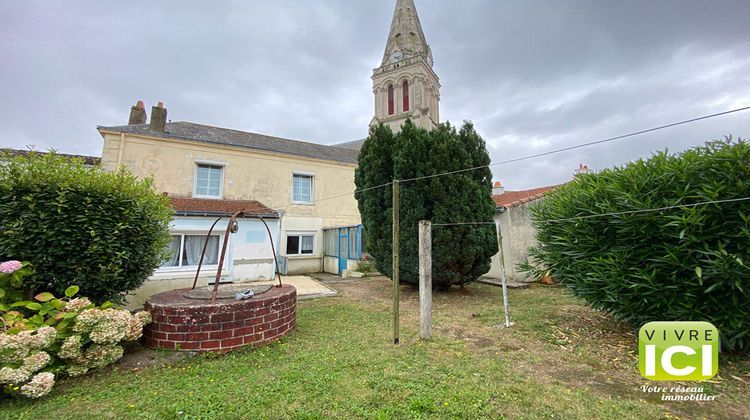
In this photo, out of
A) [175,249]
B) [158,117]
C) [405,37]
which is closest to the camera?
[175,249]

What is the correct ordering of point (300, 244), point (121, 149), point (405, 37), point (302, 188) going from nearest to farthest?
point (121, 149)
point (300, 244)
point (302, 188)
point (405, 37)

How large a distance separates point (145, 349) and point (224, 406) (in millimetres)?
2279

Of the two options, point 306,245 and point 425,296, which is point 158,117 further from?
point 425,296

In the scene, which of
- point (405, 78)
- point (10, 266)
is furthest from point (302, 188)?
point (405, 78)

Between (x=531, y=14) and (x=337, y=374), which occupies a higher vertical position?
(x=531, y=14)

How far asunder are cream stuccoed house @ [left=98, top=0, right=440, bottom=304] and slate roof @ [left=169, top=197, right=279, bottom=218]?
0.03m

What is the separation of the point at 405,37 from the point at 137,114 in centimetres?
2968

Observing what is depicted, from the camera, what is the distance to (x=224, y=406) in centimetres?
256

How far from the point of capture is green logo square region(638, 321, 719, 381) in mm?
3121

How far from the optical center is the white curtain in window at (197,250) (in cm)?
865

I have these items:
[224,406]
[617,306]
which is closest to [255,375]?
[224,406]

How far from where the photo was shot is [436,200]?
7453 millimetres

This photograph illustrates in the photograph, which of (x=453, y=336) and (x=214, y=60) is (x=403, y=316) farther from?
(x=214, y=60)

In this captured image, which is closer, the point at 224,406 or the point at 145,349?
the point at 224,406
